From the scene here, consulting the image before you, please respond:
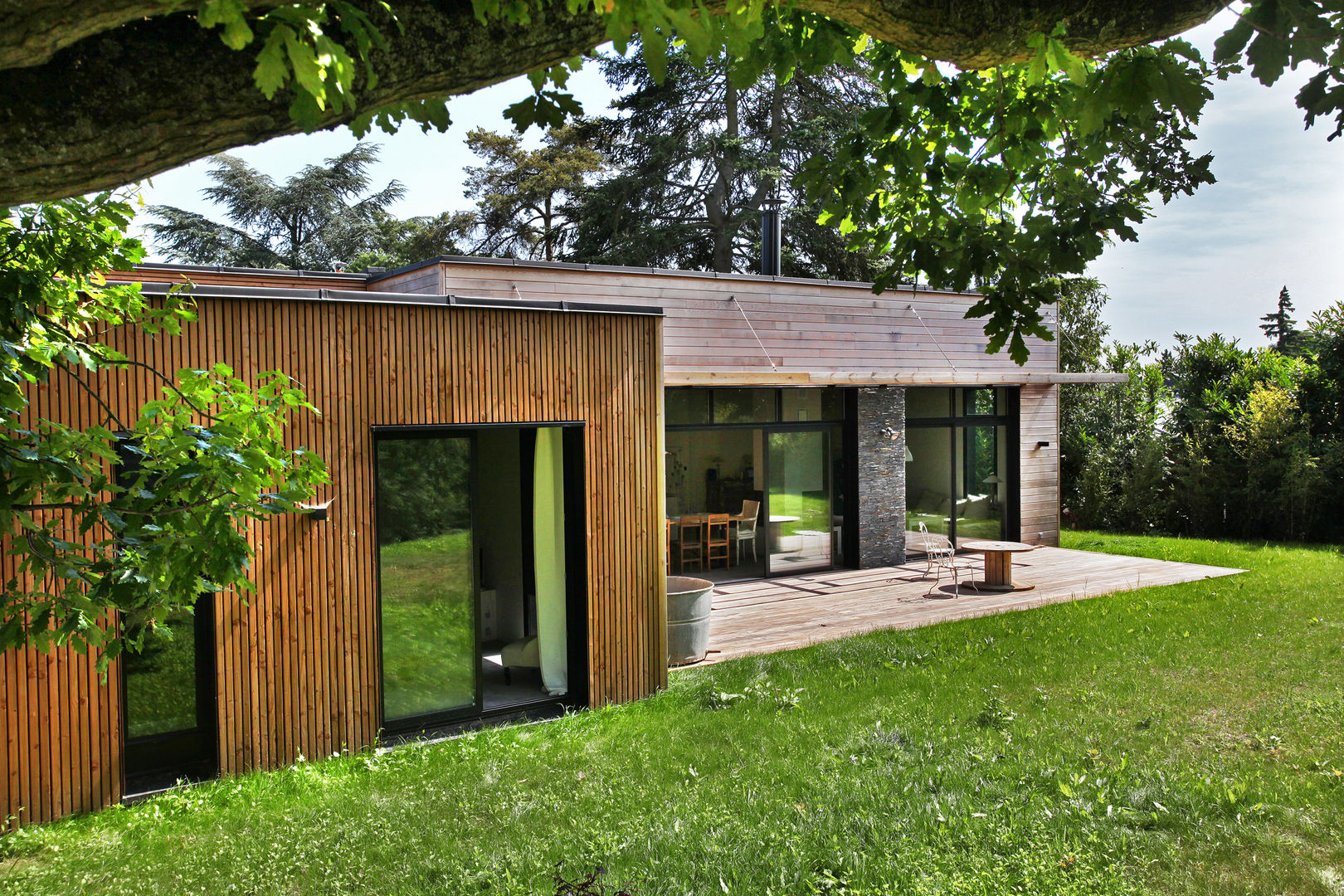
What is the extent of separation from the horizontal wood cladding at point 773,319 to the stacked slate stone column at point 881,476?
1.92 feet

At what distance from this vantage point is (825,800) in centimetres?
511

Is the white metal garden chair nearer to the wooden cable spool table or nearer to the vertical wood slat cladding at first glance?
the wooden cable spool table

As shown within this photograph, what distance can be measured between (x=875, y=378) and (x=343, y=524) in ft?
26.9

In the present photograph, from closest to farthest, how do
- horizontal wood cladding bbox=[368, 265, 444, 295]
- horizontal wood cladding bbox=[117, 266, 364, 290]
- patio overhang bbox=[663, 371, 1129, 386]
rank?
horizontal wood cladding bbox=[368, 265, 444, 295] < patio overhang bbox=[663, 371, 1129, 386] < horizontal wood cladding bbox=[117, 266, 364, 290]

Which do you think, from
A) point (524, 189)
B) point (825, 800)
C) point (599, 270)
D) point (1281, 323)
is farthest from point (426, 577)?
point (1281, 323)

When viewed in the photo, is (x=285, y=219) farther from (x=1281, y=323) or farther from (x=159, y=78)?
(x=1281, y=323)

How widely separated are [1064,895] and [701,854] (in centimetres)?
162

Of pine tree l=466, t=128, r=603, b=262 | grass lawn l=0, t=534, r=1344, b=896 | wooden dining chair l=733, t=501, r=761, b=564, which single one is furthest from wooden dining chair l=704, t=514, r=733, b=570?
pine tree l=466, t=128, r=603, b=262

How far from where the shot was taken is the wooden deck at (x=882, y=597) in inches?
383

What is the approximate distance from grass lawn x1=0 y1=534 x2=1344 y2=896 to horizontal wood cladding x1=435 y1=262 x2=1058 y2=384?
466 cm

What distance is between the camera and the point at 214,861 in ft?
14.9

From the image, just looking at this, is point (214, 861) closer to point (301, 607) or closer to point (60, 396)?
point (301, 607)

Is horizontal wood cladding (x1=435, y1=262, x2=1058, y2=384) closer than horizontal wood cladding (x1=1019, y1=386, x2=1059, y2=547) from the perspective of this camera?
Yes

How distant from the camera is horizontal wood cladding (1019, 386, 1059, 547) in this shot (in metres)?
15.5
